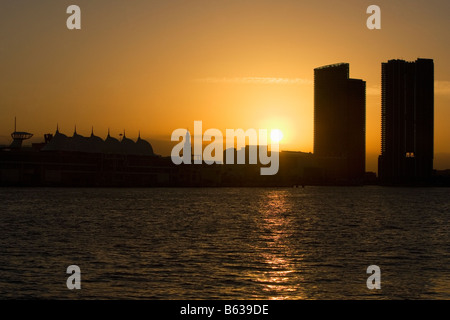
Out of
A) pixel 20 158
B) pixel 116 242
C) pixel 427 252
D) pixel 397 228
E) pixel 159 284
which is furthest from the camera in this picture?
pixel 20 158

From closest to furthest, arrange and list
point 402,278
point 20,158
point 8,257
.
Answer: point 402,278, point 8,257, point 20,158

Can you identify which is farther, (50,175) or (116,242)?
(50,175)

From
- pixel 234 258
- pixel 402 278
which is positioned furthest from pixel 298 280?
pixel 234 258

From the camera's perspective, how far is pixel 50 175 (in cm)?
18662

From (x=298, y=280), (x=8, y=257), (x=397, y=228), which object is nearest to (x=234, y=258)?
(x=298, y=280)

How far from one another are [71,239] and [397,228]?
28.8m

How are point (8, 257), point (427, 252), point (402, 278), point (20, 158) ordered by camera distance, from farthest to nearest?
point (20, 158) < point (427, 252) < point (8, 257) < point (402, 278)

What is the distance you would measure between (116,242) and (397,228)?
26.7m

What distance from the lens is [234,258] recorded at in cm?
2920

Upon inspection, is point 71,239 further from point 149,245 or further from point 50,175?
point 50,175
